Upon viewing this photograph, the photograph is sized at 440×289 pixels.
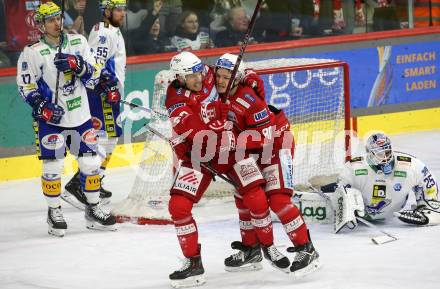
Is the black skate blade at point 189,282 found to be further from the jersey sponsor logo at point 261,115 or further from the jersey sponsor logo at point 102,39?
the jersey sponsor logo at point 102,39

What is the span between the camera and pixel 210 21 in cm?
1026

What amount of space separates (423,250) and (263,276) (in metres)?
1.06

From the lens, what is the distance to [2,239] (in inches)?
296

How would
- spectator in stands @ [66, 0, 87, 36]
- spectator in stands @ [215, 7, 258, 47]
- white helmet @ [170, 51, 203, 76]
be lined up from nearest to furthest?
white helmet @ [170, 51, 203, 76], spectator in stands @ [66, 0, 87, 36], spectator in stands @ [215, 7, 258, 47]

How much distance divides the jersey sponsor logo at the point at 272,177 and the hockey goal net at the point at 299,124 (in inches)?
73.2

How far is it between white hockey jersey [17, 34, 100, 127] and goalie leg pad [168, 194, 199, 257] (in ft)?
5.43

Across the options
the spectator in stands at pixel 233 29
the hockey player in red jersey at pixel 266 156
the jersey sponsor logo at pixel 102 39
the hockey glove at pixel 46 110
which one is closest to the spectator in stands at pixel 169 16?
the spectator in stands at pixel 233 29

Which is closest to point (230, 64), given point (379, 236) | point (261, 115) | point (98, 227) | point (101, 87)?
point (261, 115)

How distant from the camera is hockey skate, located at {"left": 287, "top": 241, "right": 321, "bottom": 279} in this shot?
5.97 meters

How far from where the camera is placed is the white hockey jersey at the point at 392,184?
7230 millimetres

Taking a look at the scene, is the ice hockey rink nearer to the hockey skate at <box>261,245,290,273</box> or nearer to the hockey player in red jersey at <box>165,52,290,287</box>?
the hockey skate at <box>261,245,290,273</box>

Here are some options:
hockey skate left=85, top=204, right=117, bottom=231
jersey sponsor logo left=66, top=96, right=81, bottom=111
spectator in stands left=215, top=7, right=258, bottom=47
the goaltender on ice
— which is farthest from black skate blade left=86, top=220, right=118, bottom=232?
spectator in stands left=215, top=7, right=258, bottom=47

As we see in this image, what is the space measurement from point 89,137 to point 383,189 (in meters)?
1.98

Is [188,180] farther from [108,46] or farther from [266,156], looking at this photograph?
[108,46]
